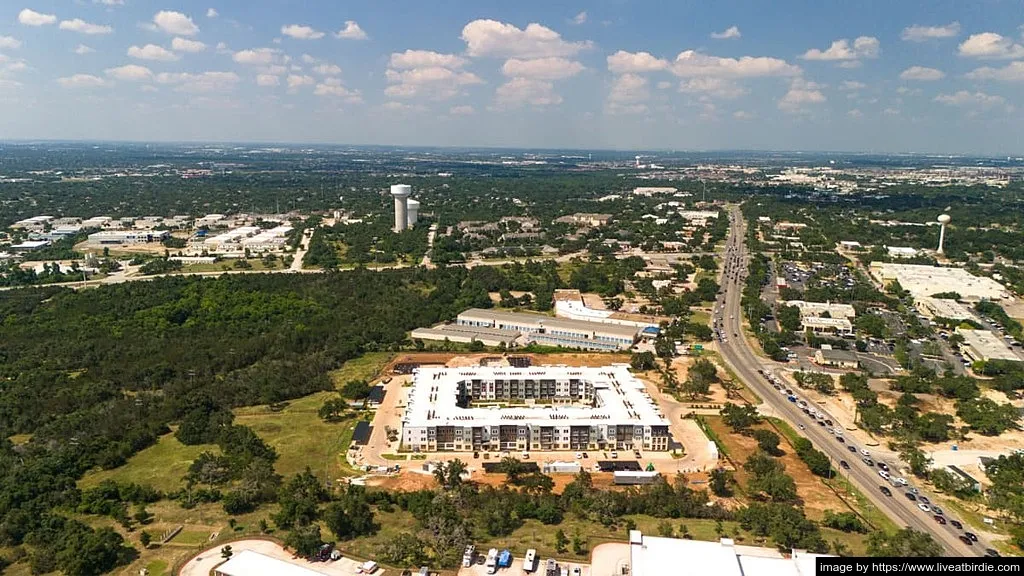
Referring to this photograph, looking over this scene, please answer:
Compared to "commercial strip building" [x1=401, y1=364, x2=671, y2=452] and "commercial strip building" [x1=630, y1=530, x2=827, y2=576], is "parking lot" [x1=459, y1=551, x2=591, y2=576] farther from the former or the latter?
"commercial strip building" [x1=401, y1=364, x2=671, y2=452]

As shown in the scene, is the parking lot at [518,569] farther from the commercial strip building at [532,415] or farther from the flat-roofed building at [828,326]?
the flat-roofed building at [828,326]

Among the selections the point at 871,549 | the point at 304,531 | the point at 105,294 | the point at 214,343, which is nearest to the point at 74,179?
the point at 105,294

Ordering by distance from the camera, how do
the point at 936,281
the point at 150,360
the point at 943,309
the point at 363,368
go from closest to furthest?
the point at 150,360 < the point at 363,368 < the point at 943,309 < the point at 936,281

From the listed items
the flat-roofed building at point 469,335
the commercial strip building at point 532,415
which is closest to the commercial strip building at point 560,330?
the flat-roofed building at point 469,335

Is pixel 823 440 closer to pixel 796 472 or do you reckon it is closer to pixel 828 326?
pixel 796 472

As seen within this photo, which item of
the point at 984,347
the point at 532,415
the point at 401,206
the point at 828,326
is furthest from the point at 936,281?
the point at 401,206

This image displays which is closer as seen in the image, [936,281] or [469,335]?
[469,335]
